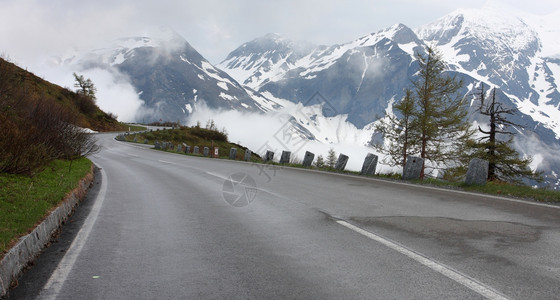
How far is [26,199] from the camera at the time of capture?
693 centimetres

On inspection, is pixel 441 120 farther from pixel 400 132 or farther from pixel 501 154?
pixel 501 154

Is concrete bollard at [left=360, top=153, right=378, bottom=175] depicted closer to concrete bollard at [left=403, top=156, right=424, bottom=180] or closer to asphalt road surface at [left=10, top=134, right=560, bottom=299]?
concrete bollard at [left=403, top=156, right=424, bottom=180]

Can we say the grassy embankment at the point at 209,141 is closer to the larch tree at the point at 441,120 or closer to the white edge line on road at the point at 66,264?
the larch tree at the point at 441,120

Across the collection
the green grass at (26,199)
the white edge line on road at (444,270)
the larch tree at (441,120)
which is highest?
the larch tree at (441,120)

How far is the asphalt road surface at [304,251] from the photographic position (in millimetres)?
3602

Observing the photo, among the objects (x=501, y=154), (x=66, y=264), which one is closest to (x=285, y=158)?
(x=501, y=154)

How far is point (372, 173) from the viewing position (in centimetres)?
1641

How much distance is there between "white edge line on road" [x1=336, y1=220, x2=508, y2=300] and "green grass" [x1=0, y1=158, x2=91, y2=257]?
4.21 m

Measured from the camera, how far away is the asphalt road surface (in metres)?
3.60

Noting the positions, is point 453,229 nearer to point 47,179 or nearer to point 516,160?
point 47,179

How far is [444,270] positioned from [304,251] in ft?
5.14

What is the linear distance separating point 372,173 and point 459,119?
472 inches

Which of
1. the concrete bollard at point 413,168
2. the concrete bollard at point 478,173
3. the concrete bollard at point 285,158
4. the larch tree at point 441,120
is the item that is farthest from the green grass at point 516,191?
the larch tree at point 441,120

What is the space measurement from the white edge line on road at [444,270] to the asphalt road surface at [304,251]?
11 millimetres
